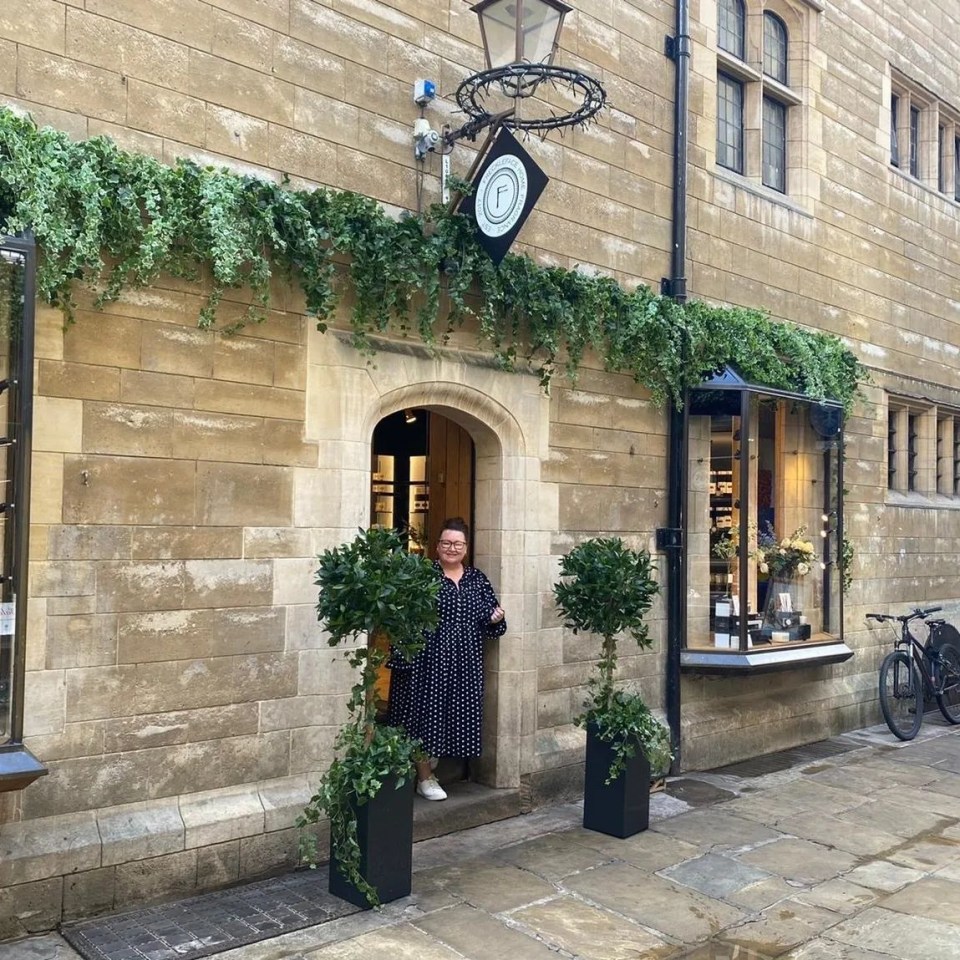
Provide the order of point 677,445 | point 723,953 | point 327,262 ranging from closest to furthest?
point 723,953 < point 327,262 < point 677,445

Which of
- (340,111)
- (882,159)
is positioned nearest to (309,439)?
(340,111)

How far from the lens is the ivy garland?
172 inches

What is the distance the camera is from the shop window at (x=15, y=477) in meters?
4.16

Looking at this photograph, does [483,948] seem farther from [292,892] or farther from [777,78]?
[777,78]

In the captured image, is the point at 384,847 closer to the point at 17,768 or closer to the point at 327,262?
the point at 17,768

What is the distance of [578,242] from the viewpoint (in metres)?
7.02

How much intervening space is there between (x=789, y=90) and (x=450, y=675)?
654 cm

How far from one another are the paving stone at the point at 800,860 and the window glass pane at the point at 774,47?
680 cm

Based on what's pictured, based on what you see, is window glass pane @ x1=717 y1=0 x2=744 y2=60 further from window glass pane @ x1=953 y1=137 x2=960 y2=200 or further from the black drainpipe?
window glass pane @ x1=953 y1=137 x2=960 y2=200

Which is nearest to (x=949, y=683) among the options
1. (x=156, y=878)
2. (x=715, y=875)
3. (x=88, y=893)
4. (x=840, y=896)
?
(x=840, y=896)

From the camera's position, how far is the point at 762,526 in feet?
27.6

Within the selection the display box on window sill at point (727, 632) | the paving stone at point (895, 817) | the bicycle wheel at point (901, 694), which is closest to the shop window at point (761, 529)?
the display box on window sill at point (727, 632)

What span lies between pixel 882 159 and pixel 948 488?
387cm

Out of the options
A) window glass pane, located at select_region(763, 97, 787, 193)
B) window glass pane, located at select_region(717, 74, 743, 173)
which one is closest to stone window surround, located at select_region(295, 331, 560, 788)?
window glass pane, located at select_region(717, 74, 743, 173)
